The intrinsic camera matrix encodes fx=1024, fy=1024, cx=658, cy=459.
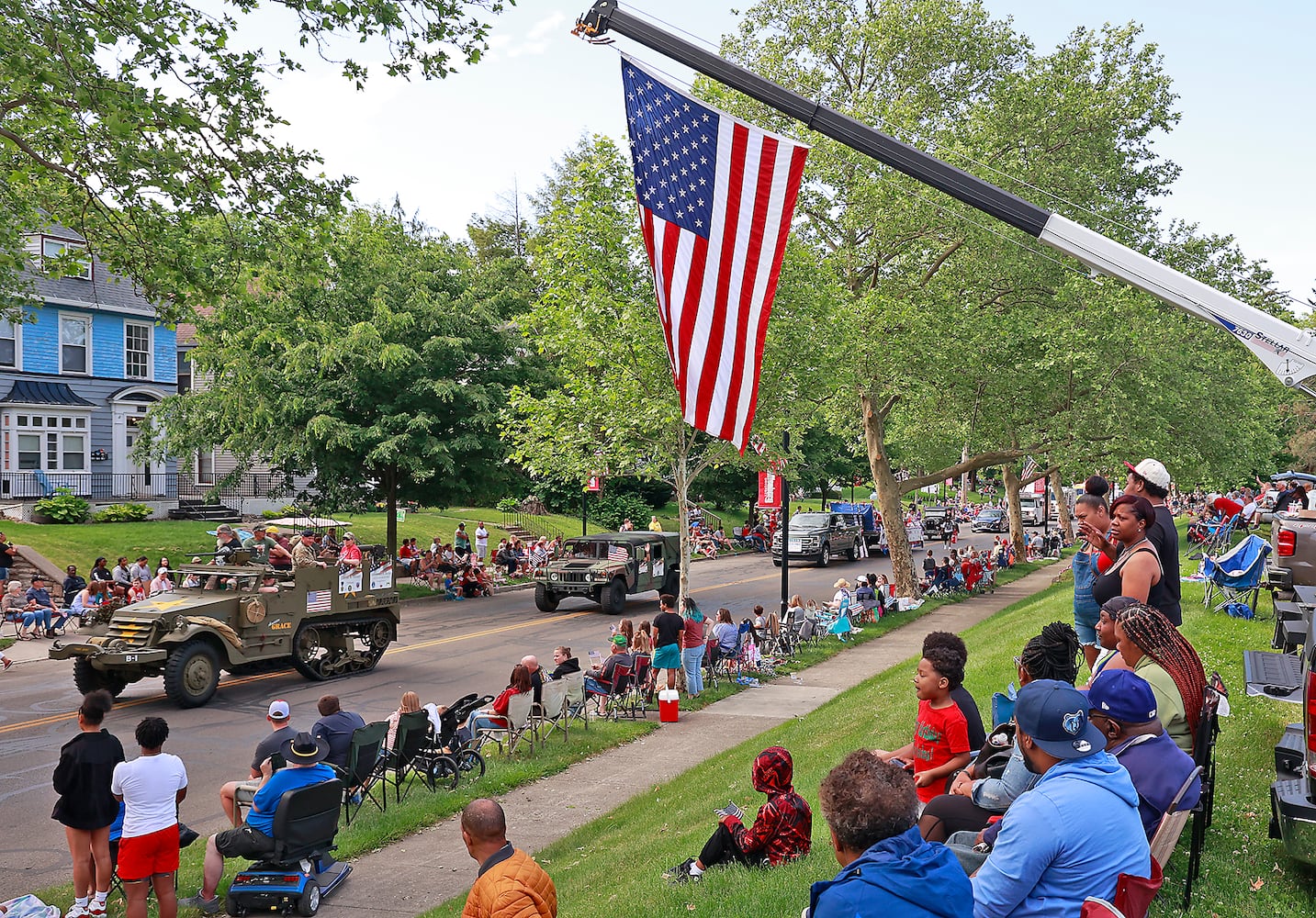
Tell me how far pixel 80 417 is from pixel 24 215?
2593 cm

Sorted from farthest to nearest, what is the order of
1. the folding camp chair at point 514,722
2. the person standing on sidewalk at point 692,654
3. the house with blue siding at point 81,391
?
the house with blue siding at point 81,391 → the person standing on sidewalk at point 692,654 → the folding camp chair at point 514,722

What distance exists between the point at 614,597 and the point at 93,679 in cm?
1318

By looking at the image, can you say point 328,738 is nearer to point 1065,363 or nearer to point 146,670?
point 146,670

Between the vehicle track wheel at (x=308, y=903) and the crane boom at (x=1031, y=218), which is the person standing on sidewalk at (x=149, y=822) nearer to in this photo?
the vehicle track wheel at (x=308, y=903)

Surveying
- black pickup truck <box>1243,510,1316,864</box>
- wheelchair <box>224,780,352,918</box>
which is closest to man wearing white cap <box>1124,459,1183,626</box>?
black pickup truck <box>1243,510,1316,864</box>

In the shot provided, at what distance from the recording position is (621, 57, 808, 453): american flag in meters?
8.21

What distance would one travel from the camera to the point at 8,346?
115ft

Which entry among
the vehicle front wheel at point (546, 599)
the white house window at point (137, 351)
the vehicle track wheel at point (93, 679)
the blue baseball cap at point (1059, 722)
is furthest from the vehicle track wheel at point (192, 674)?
the white house window at point (137, 351)

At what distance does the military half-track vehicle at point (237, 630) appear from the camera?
1493 cm

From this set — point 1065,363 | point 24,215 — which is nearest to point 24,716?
point 24,215

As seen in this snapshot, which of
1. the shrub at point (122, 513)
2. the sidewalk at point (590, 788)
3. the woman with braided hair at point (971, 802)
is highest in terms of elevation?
the shrub at point (122, 513)

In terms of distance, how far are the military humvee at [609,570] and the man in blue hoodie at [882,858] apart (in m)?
22.3

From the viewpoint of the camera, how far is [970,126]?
25234 millimetres

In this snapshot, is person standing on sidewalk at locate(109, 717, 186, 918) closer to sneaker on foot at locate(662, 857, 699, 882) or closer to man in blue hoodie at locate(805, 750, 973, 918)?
sneaker on foot at locate(662, 857, 699, 882)
